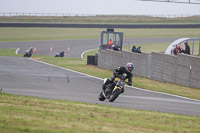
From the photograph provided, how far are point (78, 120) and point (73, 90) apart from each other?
1017 centimetres

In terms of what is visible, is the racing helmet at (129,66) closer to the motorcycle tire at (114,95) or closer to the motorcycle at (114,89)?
the motorcycle at (114,89)

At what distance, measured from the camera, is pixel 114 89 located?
15664 millimetres

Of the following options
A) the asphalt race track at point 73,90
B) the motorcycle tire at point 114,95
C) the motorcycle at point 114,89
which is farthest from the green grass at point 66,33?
the motorcycle tire at point 114,95

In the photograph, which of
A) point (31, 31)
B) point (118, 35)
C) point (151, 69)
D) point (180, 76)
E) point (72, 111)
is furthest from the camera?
point (31, 31)

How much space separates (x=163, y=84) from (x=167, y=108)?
366 inches

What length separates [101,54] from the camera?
112 feet

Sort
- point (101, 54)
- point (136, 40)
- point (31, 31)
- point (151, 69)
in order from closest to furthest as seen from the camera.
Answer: point (151, 69)
point (101, 54)
point (136, 40)
point (31, 31)

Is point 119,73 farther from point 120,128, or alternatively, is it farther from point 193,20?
point 193,20

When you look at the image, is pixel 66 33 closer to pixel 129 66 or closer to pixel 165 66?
pixel 165 66

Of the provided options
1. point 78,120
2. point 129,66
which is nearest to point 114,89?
point 129,66

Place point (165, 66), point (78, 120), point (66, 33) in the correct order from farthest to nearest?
point (66, 33)
point (165, 66)
point (78, 120)

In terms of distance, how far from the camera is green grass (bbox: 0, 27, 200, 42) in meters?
68.9

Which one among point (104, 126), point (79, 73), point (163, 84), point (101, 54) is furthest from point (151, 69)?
point (104, 126)

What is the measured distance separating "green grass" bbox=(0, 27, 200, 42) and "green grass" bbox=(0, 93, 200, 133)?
54197mm
